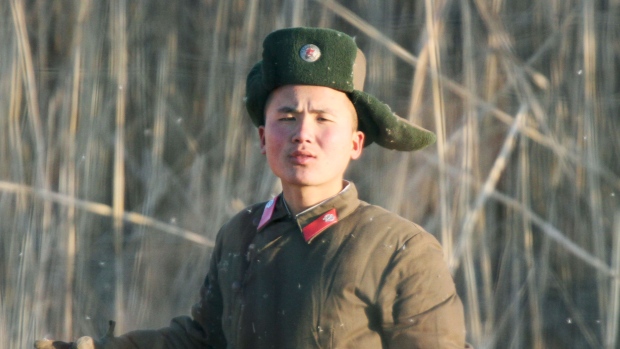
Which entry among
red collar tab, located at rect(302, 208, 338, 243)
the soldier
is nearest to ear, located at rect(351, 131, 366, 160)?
the soldier

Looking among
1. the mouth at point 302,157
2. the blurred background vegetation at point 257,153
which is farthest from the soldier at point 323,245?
the blurred background vegetation at point 257,153

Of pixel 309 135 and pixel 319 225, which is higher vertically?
pixel 309 135

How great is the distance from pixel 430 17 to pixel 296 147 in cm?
127

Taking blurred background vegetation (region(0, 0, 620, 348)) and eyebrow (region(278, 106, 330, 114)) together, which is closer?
eyebrow (region(278, 106, 330, 114))

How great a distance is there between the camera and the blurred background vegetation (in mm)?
2764

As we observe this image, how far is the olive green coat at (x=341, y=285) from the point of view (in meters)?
1.49

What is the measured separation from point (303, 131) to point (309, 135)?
12 mm

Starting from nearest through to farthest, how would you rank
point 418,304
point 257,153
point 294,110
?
1. point 418,304
2. point 294,110
3. point 257,153

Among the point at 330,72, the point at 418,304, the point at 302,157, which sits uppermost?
the point at 330,72

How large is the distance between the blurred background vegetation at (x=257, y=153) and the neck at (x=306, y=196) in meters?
1.09

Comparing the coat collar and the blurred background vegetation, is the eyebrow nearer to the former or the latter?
the coat collar

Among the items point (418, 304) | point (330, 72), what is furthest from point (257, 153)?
point (418, 304)

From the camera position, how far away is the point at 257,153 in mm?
2840

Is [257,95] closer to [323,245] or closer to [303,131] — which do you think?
[303,131]
